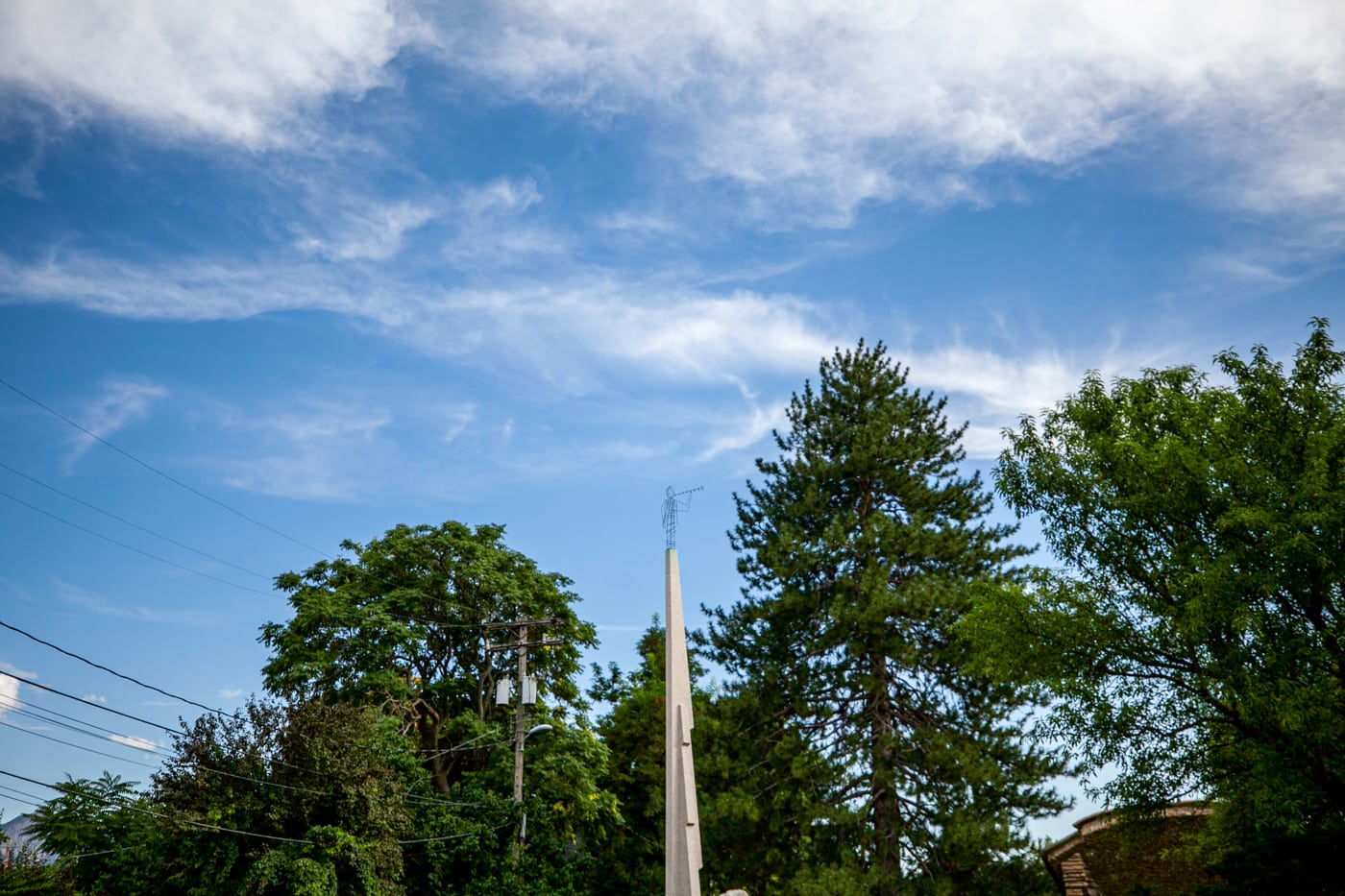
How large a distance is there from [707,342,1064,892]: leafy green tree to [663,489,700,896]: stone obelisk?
9.61 metres

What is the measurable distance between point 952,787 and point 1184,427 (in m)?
10.9

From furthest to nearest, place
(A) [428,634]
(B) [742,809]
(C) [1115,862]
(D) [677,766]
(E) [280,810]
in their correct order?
(A) [428,634], (B) [742,809], (C) [1115,862], (E) [280,810], (D) [677,766]

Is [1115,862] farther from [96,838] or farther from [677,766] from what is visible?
[96,838]

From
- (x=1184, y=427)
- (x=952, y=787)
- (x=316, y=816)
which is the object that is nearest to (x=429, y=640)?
(x=316, y=816)

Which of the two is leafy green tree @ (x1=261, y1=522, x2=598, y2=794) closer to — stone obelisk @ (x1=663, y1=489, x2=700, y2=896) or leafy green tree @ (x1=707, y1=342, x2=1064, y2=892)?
leafy green tree @ (x1=707, y1=342, x2=1064, y2=892)

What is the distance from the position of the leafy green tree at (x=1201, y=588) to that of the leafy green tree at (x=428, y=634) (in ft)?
45.3

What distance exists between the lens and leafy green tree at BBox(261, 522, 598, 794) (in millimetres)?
25297

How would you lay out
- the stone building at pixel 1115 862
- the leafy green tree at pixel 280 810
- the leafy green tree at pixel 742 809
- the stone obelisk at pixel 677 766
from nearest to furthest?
the stone obelisk at pixel 677 766 → the leafy green tree at pixel 280 810 → the stone building at pixel 1115 862 → the leafy green tree at pixel 742 809

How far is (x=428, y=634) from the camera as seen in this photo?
2691 cm

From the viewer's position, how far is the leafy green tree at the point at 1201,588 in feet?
44.0

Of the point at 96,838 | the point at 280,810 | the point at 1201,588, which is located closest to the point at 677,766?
the point at 1201,588

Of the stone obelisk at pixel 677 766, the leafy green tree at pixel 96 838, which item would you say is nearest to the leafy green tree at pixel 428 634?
the leafy green tree at pixel 96 838

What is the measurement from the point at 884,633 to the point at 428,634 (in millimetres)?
11769

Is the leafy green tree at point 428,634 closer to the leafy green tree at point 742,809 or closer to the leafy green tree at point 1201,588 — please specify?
the leafy green tree at point 742,809
